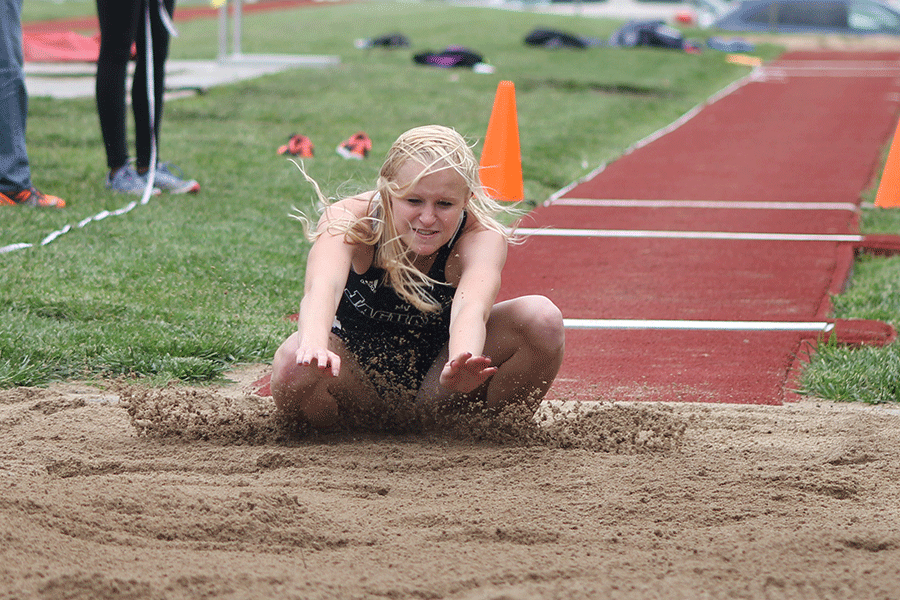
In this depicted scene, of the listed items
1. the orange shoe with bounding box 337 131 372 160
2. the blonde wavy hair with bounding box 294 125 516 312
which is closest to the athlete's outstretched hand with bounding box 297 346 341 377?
the blonde wavy hair with bounding box 294 125 516 312

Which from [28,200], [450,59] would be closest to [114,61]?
[28,200]

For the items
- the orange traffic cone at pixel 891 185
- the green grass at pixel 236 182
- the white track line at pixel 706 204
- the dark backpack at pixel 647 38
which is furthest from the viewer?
the dark backpack at pixel 647 38

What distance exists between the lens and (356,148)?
8430 mm

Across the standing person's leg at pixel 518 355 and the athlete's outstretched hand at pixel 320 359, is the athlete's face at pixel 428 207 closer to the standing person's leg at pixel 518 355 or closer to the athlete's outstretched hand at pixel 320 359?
the standing person's leg at pixel 518 355

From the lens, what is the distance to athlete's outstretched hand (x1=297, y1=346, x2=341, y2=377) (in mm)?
2852

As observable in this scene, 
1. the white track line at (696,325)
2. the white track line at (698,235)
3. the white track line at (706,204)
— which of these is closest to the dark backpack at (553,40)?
the white track line at (706,204)

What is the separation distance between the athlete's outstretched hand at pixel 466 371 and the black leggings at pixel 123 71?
440cm

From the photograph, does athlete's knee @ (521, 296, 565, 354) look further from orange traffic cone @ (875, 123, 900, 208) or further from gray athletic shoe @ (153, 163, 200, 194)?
orange traffic cone @ (875, 123, 900, 208)

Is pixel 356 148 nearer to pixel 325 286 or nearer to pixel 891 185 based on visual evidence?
pixel 891 185

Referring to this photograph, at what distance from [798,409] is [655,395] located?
51 cm

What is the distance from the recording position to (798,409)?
3754mm

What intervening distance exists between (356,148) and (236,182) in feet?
4.39

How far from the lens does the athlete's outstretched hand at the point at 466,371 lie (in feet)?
9.10

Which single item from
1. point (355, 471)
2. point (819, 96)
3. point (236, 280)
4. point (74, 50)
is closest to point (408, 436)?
point (355, 471)
